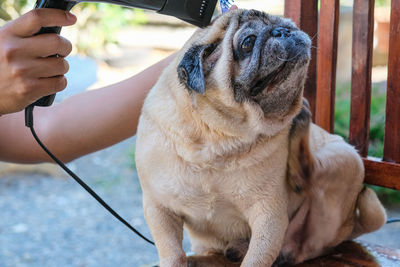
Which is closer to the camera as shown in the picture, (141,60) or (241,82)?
(241,82)

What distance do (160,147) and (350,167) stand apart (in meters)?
0.48

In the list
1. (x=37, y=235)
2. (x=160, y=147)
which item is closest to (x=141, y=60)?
(x=37, y=235)

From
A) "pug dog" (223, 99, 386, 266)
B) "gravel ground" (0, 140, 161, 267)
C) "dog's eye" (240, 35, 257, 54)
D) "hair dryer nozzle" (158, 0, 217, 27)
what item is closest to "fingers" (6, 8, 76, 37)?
"hair dryer nozzle" (158, 0, 217, 27)

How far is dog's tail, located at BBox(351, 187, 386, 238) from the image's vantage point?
4.05 feet

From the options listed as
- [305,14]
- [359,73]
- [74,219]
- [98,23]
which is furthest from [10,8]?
[359,73]

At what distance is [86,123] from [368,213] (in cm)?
72

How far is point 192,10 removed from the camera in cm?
91

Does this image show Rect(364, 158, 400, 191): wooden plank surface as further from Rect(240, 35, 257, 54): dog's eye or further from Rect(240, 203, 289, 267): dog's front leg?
Rect(240, 35, 257, 54): dog's eye

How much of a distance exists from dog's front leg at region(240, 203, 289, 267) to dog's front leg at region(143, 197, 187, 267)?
0.13 m

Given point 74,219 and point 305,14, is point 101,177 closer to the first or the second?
point 74,219

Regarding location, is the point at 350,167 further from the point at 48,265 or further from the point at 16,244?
the point at 16,244

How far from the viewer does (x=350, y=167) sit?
3.92 feet

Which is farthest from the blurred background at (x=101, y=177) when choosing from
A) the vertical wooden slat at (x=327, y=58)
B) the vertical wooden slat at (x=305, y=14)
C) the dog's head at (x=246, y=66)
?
the dog's head at (x=246, y=66)

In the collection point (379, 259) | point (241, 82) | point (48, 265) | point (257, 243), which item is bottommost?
point (48, 265)
